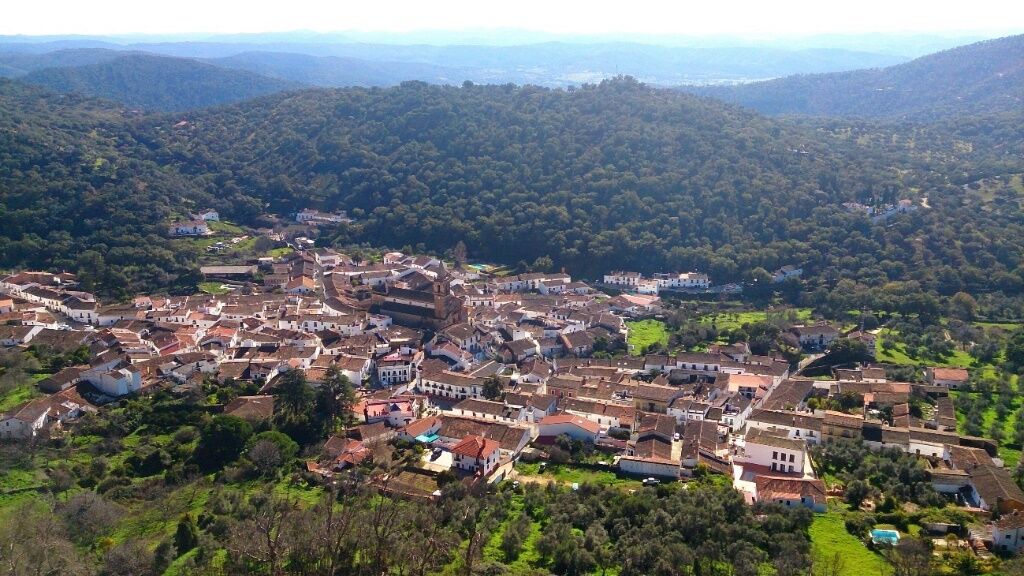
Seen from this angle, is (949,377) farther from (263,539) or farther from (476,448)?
(263,539)

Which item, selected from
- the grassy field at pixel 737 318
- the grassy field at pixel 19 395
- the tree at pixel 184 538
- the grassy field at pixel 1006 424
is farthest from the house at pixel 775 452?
the grassy field at pixel 19 395

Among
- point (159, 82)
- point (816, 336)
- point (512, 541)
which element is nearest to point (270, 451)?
point (512, 541)

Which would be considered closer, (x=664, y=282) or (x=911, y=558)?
(x=911, y=558)

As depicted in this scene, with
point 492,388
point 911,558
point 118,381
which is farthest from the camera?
point 492,388

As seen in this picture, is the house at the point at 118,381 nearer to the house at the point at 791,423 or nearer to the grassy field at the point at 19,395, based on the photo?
the grassy field at the point at 19,395

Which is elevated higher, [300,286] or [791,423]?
[791,423]

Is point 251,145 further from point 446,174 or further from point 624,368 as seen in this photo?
point 624,368

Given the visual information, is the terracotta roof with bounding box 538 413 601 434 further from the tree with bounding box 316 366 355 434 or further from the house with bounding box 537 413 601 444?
the tree with bounding box 316 366 355 434

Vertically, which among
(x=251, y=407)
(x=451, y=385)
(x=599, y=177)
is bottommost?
(x=451, y=385)

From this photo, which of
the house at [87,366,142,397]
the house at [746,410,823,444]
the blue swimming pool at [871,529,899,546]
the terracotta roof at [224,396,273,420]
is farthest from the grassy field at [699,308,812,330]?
the house at [87,366,142,397]
